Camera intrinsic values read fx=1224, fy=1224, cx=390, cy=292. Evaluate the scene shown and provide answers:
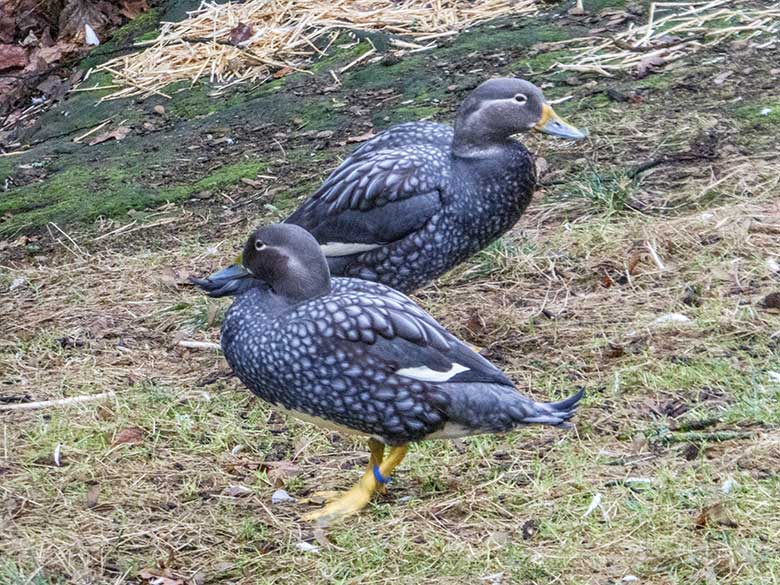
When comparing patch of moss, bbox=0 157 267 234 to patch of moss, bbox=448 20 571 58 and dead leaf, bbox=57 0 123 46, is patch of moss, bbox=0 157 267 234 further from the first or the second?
dead leaf, bbox=57 0 123 46

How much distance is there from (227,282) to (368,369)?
3.48ft

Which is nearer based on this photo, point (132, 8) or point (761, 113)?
point (761, 113)

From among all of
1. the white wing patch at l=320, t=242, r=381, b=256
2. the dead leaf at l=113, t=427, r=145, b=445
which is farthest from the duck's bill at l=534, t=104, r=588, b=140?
the dead leaf at l=113, t=427, r=145, b=445

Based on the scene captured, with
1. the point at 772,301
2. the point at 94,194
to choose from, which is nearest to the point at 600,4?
the point at 94,194

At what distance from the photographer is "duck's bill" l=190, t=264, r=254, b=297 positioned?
489 centimetres

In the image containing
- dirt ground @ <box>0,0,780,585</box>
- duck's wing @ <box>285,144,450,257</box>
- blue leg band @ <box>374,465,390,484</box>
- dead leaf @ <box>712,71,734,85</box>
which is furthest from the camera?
dead leaf @ <box>712,71,734,85</box>

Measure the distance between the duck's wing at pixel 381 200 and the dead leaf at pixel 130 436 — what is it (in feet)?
3.76

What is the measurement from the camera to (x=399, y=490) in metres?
4.52

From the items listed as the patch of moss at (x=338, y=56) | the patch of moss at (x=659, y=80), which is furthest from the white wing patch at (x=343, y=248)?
the patch of moss at (x=338, y=56)

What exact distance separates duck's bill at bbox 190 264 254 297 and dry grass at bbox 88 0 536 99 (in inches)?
166

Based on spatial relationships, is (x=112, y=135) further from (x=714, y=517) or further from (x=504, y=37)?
(x=714, y=517)

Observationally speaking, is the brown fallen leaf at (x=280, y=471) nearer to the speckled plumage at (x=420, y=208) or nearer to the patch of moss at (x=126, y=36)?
the speckled plumage at (x=420, y=208)

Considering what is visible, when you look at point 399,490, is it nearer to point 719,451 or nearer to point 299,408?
point 299,408

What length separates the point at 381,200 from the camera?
5.43 meters
